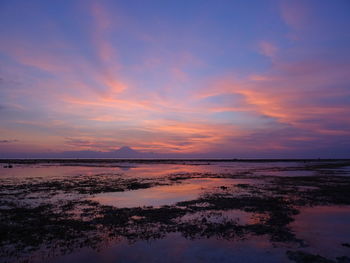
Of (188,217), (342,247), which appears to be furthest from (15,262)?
(342,247)

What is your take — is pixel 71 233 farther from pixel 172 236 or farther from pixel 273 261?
pixel 273 261

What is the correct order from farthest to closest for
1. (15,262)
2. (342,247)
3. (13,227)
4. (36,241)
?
(13,227), (36,241), (342,247), (15,262)

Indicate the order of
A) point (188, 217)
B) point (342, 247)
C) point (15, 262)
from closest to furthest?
1. point (15, 262)
2. point (342, 247)
3. point (188, 217)

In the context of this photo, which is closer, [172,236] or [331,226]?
[172,236]

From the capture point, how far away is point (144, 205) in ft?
66.3

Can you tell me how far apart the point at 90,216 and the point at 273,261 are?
38.1 ft

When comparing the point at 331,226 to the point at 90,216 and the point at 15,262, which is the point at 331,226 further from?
the point at 15,262

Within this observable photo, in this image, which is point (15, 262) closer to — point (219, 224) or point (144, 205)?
point (219, 224)

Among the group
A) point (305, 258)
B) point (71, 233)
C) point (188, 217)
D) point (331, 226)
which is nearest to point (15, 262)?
point (71, 233)

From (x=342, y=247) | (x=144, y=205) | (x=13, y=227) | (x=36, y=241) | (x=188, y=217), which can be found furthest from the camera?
(x=144, y=205)

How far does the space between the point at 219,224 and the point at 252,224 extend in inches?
76.2

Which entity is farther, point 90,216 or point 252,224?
point 90,216

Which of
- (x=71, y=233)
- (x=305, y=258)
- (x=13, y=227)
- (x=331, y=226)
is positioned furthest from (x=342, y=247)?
(x=13, y=227)

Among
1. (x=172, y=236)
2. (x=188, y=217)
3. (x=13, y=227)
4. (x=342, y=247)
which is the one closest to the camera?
(x=342, y=247)
